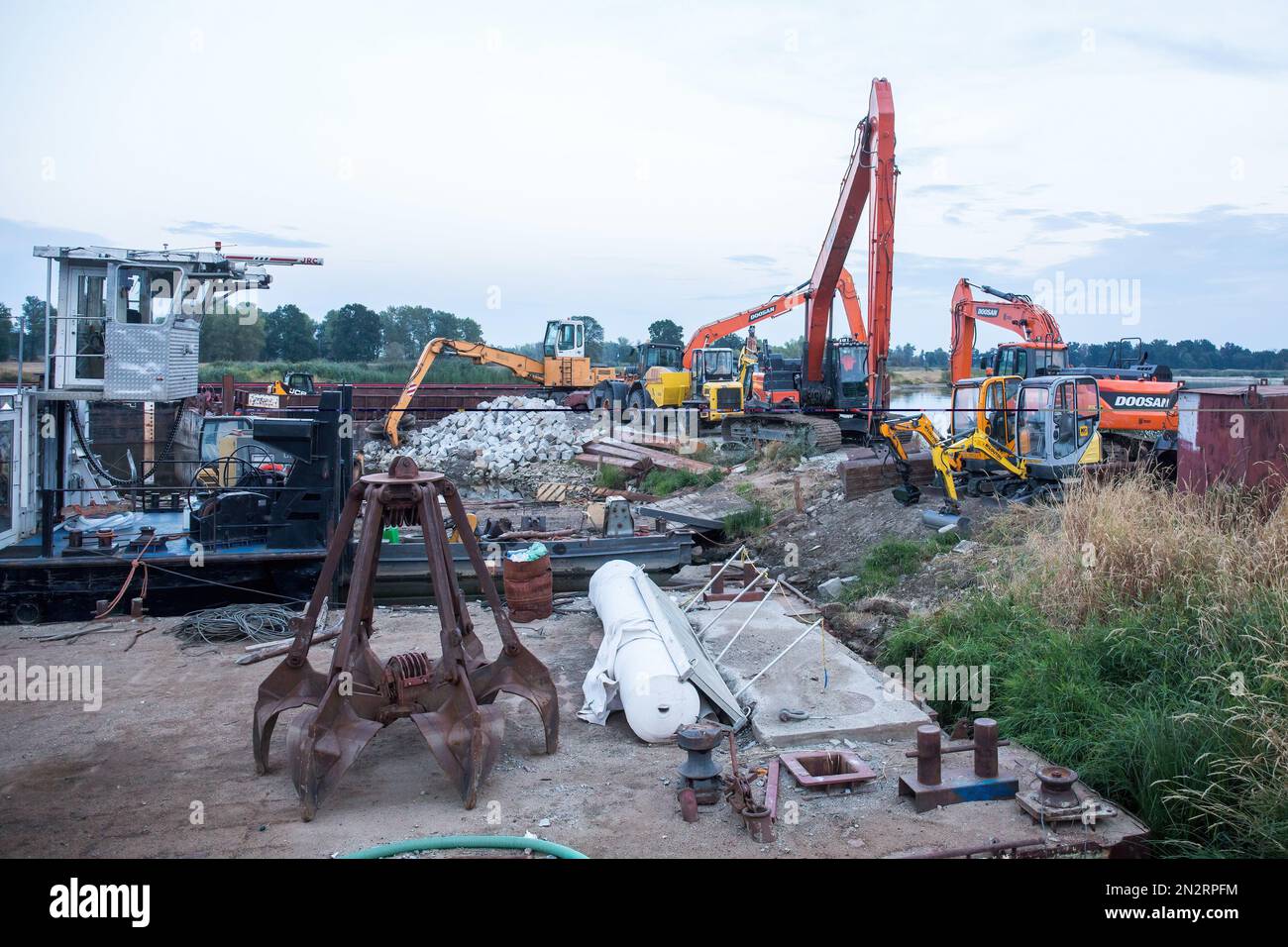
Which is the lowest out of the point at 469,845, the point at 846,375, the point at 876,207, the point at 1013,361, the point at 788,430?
the point at 469,845

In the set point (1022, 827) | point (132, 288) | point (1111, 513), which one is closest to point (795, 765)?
point (1022, 827)

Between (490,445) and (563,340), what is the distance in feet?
24.1

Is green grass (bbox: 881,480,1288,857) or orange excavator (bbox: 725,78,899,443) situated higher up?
orange excavator (bbox: 725,78,899,443)

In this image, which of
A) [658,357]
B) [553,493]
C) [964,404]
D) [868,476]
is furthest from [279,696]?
[658,357]

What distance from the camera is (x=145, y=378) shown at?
10469mm

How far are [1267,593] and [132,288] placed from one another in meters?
10.7

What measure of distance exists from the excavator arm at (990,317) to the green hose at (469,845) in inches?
805

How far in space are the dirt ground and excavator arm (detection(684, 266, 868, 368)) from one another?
1660cm

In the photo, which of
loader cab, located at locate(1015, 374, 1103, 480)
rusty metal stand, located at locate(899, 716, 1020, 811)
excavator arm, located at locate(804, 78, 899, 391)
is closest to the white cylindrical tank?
rusty metal stand, located at locate(899, 716, 1020, 811)

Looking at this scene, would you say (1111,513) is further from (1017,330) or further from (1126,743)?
(1017,330)

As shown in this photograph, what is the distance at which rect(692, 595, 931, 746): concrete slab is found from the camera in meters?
6.55

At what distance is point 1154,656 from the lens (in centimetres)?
648

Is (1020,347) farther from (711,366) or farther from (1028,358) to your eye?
(711,366)

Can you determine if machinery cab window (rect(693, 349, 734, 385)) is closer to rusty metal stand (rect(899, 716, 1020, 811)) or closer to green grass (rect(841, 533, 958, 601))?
green grass (rect(841, 533, 958, 601))
